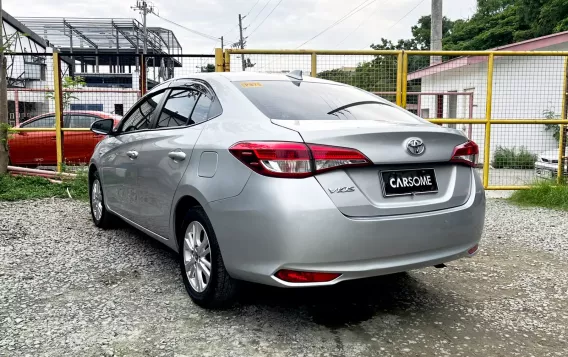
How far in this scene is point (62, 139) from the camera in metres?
8.84

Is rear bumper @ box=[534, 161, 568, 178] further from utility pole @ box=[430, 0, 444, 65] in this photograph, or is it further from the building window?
the building window

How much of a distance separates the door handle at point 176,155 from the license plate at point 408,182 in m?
1.36

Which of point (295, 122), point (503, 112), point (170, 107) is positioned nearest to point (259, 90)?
point (295, 122)

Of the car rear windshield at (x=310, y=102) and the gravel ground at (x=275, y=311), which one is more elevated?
the car rear windshield at (x=310, y=102)

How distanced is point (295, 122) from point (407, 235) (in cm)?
91

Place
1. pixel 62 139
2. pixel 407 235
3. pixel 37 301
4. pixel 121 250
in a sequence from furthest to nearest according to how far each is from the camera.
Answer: pixel 62 139 < pixel 121 250 < pixel 37 301 < pixel 407 235

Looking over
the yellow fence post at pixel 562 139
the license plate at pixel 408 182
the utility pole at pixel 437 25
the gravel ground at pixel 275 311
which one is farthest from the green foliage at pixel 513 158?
the utility pole at pixel 437 25

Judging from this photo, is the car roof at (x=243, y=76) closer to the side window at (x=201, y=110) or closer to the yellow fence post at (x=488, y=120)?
the side window at (x=201, y=110)

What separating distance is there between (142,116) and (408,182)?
2646mm

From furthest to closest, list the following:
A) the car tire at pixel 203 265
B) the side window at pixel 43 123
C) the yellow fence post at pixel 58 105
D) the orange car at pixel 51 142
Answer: the side window at pixel 43 123 → the orange car at pixel 51 142 → the yellow fence post at pixel 58 105 → the car tire at pixel 203 265

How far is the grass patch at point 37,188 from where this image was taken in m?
7.75

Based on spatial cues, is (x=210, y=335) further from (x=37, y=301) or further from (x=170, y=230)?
(x=37, y=301)

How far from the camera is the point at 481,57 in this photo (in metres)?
8.97

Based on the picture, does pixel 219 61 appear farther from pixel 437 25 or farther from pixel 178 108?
pixel 437 25
